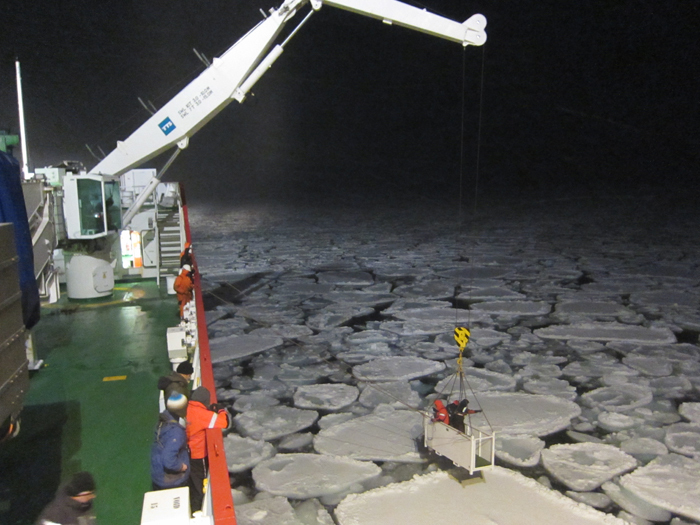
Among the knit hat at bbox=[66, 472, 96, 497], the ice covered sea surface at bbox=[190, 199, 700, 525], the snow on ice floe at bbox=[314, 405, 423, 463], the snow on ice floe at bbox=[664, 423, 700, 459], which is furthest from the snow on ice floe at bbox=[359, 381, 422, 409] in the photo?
the knit hat at bbox=[66, 472, 96, 497]

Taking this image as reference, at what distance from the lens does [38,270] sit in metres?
5.08

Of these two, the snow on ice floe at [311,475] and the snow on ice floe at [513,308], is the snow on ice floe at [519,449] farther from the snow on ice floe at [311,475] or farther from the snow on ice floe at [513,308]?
the snow on ice floe at [513,308]

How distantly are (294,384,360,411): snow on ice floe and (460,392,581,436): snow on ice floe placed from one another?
3.27 feet

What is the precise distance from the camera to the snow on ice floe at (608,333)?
616cm

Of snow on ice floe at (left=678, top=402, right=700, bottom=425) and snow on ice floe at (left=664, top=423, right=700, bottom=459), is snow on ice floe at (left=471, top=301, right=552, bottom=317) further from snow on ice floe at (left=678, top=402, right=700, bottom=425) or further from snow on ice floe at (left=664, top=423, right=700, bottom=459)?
snow on ice floe at (left=664, top=423, right=700, bottom=459)

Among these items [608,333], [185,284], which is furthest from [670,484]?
[185,284]

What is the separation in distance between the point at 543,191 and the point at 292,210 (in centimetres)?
1465

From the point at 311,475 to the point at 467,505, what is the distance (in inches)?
38.4

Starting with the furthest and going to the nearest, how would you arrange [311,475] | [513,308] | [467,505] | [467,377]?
[513,308] → [467,377] → [311,475] → [467,505]

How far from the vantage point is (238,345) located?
20.1 feet

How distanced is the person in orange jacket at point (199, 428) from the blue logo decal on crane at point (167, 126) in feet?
17.1

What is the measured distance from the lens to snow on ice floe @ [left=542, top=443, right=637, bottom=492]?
3.43m

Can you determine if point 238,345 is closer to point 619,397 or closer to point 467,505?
point 467,505

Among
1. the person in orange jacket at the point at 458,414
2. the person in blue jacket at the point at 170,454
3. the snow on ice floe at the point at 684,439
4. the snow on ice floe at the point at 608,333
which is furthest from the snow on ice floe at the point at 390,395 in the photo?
the snow on ice floe at the point at 608,333
